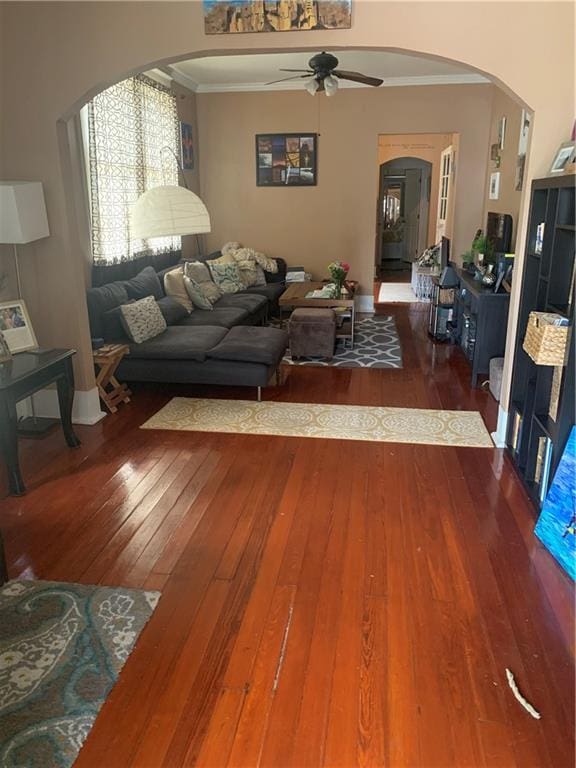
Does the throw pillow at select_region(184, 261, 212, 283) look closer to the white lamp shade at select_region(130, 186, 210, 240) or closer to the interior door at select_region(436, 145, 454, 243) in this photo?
the white lamp shade at select_region(130, 186, 210, 240)

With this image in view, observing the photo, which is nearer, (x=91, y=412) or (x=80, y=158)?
(x=91, y=412)

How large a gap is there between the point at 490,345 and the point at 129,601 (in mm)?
3765

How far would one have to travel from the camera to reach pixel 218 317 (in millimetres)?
5711

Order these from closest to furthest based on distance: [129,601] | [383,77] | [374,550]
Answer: [129,601]
[374,550]
[383,77]

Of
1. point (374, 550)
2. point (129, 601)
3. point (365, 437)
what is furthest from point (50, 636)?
point (365, 437)

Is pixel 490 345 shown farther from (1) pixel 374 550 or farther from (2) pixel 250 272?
(2) pixel 250 272

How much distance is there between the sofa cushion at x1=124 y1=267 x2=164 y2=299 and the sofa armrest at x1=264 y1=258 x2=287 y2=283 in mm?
2129

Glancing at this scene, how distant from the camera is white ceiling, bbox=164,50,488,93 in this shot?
626cm

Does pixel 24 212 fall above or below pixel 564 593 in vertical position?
above

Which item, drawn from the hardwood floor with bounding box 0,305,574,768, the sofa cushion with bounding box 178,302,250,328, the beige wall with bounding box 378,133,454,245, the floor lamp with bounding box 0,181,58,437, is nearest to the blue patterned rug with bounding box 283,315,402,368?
the sofa cushion with bounding box 178,302,250,328

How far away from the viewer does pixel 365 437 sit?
395cm

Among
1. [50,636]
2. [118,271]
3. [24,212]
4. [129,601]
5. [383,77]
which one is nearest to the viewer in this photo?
[50,636]

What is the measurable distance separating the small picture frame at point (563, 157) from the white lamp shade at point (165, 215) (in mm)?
2808

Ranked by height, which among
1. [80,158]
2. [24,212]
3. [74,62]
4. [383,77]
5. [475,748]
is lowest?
[475,748]
